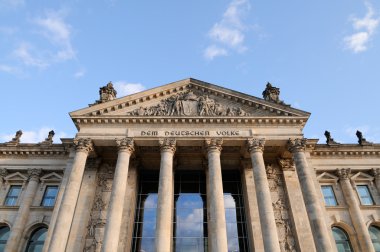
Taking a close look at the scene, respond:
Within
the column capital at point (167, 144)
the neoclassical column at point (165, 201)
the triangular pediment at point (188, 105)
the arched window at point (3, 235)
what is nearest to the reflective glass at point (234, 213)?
the neoclassical column at point (165, 201)

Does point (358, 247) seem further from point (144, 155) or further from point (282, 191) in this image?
point (144, 155)

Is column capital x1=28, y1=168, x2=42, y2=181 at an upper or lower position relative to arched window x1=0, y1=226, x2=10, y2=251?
upper

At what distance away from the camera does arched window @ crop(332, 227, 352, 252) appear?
2608cm

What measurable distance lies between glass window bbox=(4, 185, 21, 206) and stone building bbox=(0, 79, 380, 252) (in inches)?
3.4

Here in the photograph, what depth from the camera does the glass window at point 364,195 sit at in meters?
28.6

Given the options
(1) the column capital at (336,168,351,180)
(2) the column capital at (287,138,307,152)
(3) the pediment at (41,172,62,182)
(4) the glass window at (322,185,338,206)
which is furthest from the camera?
(3) the pediment at (41,172,62,182)

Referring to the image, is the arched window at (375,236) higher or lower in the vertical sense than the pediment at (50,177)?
lower

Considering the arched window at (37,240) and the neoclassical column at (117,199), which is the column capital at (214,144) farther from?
the arched window at (37,240)

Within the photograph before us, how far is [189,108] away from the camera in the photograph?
2755 centimetres

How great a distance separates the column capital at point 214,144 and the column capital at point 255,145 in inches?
86.1

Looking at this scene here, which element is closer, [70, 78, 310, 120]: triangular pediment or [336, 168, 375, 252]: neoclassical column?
[336, 168, 375, 252]: neoclassical column

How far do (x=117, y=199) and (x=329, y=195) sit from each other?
58.6 feet

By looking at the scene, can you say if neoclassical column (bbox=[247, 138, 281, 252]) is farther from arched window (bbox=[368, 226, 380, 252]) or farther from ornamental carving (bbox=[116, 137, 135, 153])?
arched window (bbox=[368, 226, 380, 252])

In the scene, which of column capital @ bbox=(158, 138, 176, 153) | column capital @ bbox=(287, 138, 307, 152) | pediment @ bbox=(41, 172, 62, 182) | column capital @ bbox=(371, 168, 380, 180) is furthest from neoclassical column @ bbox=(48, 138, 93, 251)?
column capital @ bbox=(371, 168, 380, 180)
